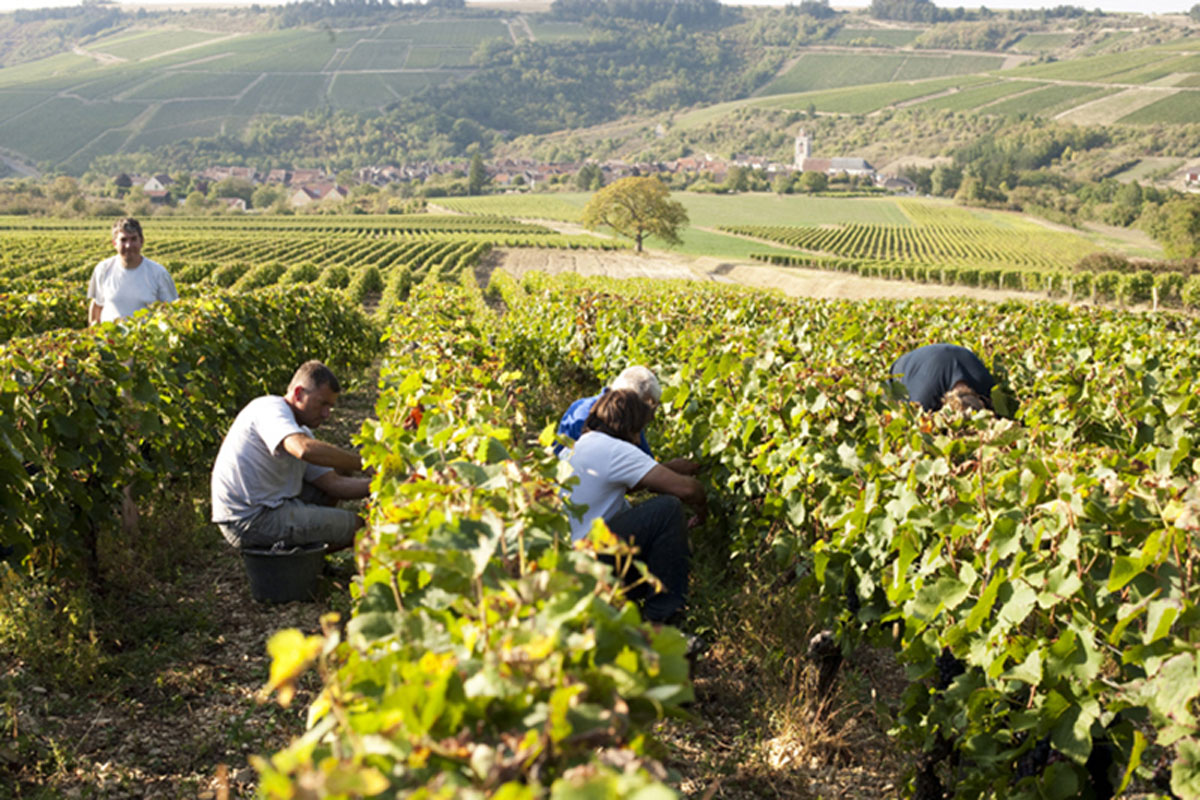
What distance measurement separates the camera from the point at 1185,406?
4.29 m

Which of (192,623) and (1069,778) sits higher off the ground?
(1069,778)

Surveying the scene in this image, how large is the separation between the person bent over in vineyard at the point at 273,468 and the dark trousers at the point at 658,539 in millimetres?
1544

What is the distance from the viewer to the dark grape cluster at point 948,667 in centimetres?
316

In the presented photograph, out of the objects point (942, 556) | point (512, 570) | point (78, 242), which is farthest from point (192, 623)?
point (78, 242)

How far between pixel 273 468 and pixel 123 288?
10.8 feet

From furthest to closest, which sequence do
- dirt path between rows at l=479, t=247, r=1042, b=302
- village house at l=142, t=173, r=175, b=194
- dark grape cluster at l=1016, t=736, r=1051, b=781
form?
village house at l=142, t=173, r=175, b=194, dirt path between rows at l=479, t=247, r=1042, b=302, dark grape cluster at l=1016, t=736, r=1051, b=781

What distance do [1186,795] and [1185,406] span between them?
2.87m

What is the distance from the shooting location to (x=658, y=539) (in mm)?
4051

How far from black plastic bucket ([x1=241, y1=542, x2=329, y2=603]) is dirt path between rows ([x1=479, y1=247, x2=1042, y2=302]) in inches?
1219

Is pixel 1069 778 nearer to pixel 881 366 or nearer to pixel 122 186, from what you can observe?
pixel 881 366

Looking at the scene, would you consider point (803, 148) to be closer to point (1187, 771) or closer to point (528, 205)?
point (528, 205)

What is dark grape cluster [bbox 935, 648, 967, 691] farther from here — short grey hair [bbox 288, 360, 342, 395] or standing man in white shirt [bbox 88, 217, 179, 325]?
standing man in white shirt [bbox 88, 217, 179, 325]

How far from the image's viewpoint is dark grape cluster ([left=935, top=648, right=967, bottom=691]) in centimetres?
316

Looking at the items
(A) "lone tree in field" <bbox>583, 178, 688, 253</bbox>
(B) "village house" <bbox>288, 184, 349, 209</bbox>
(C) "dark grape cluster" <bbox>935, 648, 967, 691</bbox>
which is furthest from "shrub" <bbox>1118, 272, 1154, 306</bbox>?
(B) "village house" <bbox>288, 184, 349, 209</bbox>
